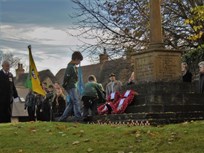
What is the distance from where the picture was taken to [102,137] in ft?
35.4

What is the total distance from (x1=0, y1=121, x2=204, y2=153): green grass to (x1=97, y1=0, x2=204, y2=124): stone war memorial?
10.3ft

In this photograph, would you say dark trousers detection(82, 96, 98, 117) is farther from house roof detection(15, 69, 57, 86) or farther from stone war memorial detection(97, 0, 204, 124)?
house roof detection(15, 69, 57, 86)

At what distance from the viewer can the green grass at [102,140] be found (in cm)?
948

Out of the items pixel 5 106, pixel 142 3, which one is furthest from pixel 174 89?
pixel 142 3

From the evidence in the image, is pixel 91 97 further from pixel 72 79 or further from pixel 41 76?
pixel 41 76

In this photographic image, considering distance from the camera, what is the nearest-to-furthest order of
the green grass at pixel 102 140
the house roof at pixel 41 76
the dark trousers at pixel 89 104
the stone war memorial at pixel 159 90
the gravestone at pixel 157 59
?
the green grass at pixel 102 140, the stone war memorial at pixel 159 90, the dark trousers at pixel 89 104, the gravestone at pixel 157 59, the house roof at pixel 41 76

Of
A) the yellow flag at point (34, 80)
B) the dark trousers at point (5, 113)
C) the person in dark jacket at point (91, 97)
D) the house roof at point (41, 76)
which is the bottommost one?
the dark trousers at point (5, 113)

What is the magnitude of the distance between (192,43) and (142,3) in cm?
387

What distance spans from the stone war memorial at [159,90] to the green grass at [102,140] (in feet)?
10.3

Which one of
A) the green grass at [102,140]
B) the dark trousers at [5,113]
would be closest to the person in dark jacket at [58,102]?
the dark trousers at [5,113]

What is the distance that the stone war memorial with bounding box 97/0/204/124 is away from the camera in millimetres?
15214

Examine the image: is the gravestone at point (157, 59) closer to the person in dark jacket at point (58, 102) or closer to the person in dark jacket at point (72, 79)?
the person in dark jacket at point (58, 102)

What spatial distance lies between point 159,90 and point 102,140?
6.72m

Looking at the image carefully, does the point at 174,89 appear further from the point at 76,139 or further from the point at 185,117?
the point at 76,139
